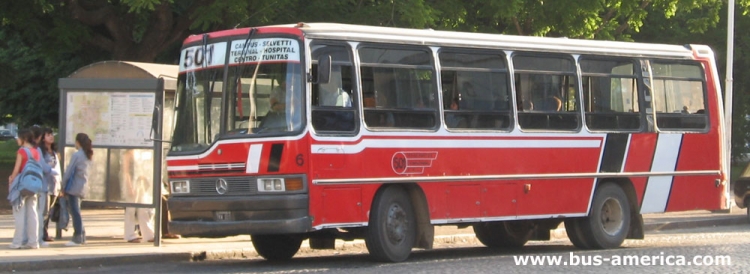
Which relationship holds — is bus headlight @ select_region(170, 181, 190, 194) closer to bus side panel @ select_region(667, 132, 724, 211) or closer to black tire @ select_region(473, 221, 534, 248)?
black tire @ select_region(473, 221, 534, 248)

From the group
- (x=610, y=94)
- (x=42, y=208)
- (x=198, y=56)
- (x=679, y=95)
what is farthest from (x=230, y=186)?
(x=679, y=95)

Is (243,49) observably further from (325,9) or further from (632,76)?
(325,9)

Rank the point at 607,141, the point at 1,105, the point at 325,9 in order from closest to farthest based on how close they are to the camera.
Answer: the point at 607,141 < the point at 325,9 < the point at 1,105

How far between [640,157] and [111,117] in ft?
24.8

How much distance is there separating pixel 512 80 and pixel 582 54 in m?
1.66

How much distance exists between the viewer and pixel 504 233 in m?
17.5

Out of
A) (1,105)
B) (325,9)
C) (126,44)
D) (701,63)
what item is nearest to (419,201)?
(701,63)

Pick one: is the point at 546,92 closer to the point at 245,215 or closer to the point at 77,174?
the point at 245,215

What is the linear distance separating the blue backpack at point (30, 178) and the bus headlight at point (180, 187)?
2100 millimetres

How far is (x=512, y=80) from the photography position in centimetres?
1579

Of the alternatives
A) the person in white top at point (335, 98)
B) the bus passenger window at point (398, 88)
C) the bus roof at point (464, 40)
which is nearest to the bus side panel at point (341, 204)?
the bus passenger window at point (398, 88)

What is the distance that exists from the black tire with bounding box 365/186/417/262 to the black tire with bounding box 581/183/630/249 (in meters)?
3.47

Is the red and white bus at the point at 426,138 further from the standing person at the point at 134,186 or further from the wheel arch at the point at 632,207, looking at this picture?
the standing person at the point at 134,186

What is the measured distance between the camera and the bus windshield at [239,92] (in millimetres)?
13242
